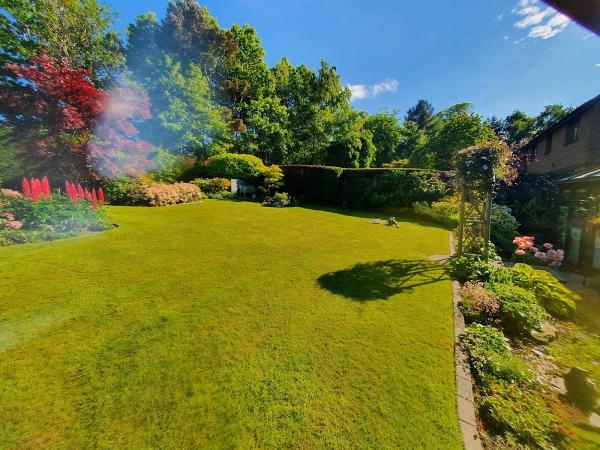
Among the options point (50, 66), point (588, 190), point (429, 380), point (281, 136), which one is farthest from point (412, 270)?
point (281, 136)

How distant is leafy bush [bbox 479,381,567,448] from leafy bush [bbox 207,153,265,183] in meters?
18.1

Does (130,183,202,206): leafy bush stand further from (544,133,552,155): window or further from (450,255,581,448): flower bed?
(544,133,552,155): window

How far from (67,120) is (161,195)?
4673 millimetres

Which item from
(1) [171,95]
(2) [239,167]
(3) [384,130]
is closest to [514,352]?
(2) [239,167]

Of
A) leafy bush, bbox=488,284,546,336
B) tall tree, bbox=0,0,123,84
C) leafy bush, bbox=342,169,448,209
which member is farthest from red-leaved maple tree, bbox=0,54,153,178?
leafy bush, bbox=488,284,546,336

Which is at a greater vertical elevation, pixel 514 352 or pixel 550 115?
pixel 550 115

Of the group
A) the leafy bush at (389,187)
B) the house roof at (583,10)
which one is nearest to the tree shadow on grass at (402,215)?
the leafy bush at (389,187)

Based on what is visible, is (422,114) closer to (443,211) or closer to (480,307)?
(443,211)

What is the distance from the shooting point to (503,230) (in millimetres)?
10148

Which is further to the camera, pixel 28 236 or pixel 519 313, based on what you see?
pixel 28 236

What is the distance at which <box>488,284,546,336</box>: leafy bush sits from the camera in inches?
172

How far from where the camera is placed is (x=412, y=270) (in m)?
6.51

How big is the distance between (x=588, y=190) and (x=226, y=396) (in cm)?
1094

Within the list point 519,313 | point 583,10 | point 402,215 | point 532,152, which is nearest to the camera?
point 583,10
